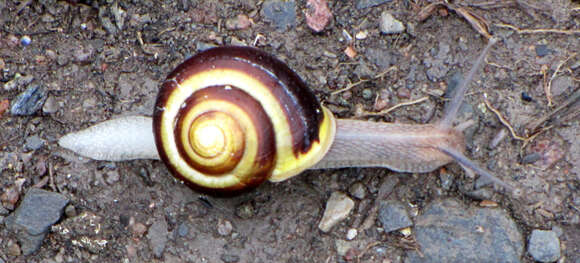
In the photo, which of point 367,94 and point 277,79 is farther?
point 367,94

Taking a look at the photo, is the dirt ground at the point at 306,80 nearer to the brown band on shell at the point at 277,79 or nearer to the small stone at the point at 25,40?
the small stone at the point at 25,40

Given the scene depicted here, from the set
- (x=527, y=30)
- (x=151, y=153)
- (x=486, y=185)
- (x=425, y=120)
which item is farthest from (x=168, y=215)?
(x=527, y=30)

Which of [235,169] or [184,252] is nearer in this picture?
[235,169]

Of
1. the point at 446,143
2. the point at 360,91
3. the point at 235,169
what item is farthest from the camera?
the point at 360,91

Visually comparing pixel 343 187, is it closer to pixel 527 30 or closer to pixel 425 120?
pixel 425 120

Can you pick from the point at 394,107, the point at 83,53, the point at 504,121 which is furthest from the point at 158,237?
the point at 504,121

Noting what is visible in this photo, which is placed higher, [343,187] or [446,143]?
[446,143]

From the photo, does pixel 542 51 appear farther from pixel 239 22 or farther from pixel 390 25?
pixel 239 22

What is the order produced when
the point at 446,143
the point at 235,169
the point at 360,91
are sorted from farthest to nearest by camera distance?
the point at 360,91
the point at 446,143
the point at 235,169
